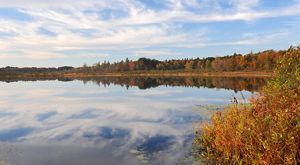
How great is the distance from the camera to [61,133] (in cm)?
2439

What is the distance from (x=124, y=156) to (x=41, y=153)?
4270 mm

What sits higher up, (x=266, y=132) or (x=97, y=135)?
(x=266, y=132)

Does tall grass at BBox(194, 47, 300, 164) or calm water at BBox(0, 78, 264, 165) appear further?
calm water at BBox(0, 78, 264, 165)

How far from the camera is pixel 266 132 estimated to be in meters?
Result: 13.4

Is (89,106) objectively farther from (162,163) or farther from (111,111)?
(162,163)

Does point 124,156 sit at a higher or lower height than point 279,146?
lower

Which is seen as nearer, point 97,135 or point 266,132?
point 266,132

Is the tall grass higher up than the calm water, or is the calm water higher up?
the tall grass

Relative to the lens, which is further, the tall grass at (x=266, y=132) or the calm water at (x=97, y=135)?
the calm water at (x=97, y=135)

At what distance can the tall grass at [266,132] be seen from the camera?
41.1 feet

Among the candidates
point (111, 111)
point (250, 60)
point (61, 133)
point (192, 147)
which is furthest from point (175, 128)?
point (250, 60)

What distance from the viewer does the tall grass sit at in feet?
41.1

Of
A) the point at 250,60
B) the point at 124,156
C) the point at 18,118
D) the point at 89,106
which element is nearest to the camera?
the point at 124,156

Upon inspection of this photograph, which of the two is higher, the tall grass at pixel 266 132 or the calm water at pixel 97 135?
the tall grass at pixel 266 132
